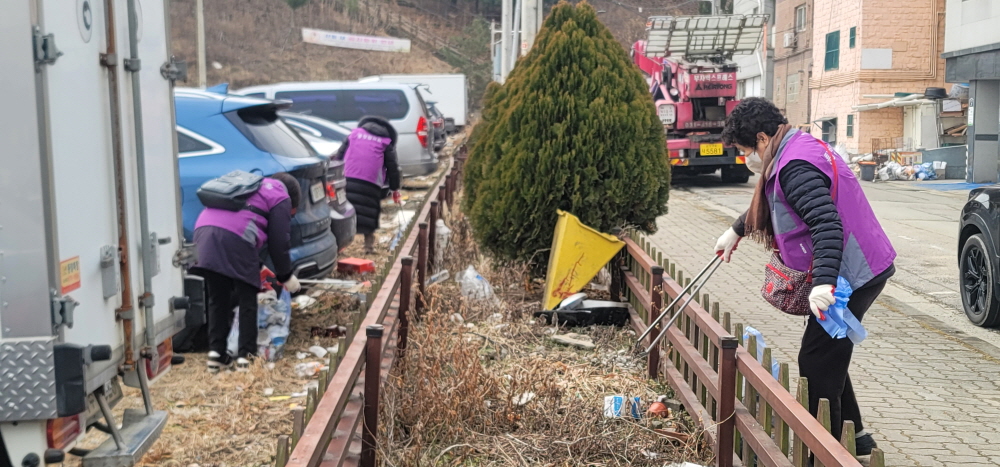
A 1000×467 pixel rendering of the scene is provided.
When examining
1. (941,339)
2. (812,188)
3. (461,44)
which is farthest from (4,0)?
(461,44)

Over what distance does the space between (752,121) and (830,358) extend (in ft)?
3.36

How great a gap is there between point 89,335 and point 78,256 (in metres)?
0.30

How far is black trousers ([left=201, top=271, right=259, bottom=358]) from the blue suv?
3.01 feet

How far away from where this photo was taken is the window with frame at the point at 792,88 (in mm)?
38728

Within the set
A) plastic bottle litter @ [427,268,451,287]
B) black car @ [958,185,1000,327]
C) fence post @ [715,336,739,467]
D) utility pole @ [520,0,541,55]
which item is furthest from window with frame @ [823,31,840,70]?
fence post @ [715,336,739,467]

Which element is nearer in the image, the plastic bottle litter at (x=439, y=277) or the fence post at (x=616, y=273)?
the fence post at (x=616, y=273)

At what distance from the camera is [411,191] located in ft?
56.3

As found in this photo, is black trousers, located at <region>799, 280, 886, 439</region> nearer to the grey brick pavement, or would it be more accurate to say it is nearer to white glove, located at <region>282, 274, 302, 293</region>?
the grey brick pavement

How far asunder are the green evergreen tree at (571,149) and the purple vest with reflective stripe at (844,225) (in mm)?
3050

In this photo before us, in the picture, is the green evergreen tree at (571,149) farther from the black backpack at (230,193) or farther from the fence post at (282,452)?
the fence post at (282,452)

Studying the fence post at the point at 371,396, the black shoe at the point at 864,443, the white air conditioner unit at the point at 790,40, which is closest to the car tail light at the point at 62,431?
the fence post at the point at 371,396

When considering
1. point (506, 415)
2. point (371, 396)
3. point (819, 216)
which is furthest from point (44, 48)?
point (819, 216)

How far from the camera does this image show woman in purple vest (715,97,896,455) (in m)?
3.70

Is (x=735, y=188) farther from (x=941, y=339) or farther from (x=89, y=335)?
(x=89, y=335)
